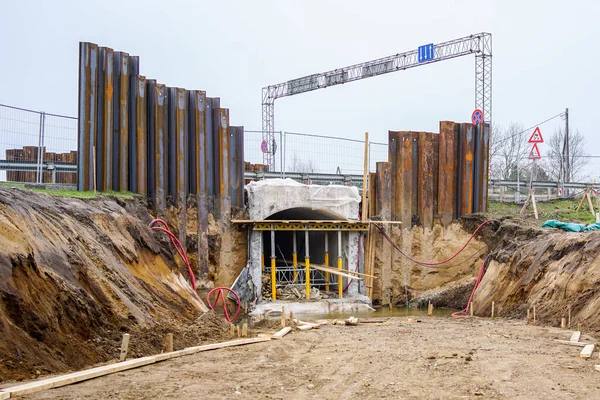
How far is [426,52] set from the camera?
4247cm

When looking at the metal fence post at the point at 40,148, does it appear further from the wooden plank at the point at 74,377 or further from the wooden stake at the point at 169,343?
the wooden plank at the point at 74,377

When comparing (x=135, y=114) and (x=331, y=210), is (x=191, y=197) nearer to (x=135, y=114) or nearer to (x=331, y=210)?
(x=135, y=114)

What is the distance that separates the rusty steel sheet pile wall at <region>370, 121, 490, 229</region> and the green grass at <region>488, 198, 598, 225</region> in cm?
108

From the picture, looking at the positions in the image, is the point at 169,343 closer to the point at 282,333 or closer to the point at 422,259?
the point at 282,333

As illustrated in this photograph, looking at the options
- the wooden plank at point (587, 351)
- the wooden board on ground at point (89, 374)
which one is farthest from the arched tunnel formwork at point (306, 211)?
the wooden plank at point (587, 351)

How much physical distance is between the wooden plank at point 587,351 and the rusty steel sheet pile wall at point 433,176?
1352 cm

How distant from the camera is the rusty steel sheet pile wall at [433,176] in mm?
24797

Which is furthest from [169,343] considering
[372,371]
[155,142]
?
[155,142]

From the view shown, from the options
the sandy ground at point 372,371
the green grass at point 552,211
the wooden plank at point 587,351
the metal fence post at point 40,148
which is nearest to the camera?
the sandy ground at point 372,371

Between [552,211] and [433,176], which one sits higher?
[433,176]

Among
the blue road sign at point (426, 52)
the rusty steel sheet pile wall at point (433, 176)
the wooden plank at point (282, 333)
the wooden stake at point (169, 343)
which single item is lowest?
the wooden plank at point (282, 333)

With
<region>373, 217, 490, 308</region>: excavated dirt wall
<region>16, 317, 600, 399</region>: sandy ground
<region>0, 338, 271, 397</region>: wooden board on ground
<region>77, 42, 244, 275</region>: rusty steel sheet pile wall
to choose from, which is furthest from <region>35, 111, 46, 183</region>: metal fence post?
→ <region>373, 217, 490, 308</region>: excavated dirt wall

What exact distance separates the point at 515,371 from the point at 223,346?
4.63 meters

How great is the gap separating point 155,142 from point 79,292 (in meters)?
12.4
